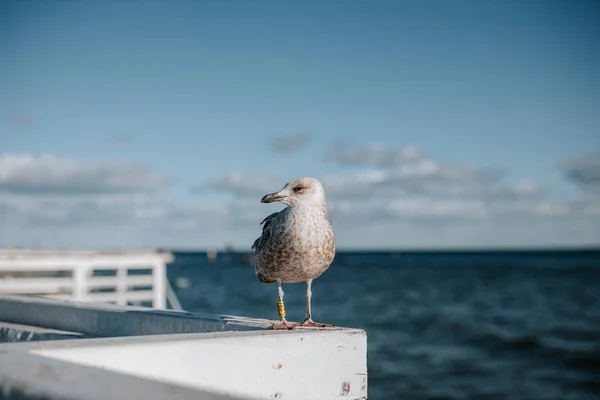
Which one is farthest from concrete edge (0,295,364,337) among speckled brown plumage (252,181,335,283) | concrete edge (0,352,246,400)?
concrete edge (0,352,246,400)

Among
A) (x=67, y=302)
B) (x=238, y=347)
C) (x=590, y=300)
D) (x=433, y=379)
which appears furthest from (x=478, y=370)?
(x=590, y=300)

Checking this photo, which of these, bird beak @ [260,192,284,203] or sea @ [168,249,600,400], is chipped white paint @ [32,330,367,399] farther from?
sea @ [168,249,600,400]

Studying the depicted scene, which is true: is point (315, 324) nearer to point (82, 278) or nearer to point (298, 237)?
point (298, 237)

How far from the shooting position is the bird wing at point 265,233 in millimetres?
3854

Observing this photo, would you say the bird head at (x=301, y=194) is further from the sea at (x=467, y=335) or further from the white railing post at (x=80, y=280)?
the sea at (x=467, y=335)

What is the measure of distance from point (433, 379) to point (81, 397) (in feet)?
66.6

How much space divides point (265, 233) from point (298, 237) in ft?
1.07

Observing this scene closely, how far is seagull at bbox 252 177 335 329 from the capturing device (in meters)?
3.65

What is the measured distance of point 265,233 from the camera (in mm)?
3906

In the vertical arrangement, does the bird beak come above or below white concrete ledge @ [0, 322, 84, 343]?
above

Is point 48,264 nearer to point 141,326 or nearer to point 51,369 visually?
point 141,326

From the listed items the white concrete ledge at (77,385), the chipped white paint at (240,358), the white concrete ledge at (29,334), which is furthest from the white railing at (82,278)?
the white concrete ledge at (77,385)

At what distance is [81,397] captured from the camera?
4.65ft

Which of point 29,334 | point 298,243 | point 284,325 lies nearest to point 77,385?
point 284,325
